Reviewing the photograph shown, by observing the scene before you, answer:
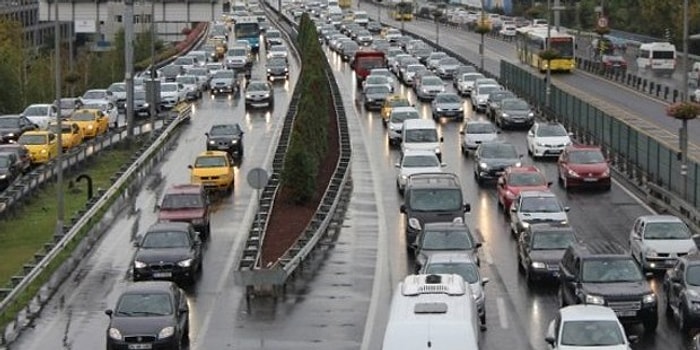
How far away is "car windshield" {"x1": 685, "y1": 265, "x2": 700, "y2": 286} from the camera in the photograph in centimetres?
3188

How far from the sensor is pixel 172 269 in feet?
124

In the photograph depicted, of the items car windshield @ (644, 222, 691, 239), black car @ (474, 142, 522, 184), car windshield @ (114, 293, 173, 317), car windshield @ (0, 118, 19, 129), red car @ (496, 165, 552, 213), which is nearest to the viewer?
car windshield @ (114, 293, 173, 317)

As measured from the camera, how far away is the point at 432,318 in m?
25.0

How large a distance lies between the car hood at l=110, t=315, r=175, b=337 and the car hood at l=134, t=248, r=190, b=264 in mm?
7211

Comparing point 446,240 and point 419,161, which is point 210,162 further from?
point 446,240

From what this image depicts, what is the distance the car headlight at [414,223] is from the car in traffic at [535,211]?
2.75 metres

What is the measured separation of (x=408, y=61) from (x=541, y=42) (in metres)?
10.2

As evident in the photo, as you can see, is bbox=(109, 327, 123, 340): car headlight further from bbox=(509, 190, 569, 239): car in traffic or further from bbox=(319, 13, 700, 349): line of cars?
bbox=(509, 190, 569, 239): car in traffic

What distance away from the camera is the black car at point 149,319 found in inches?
1182

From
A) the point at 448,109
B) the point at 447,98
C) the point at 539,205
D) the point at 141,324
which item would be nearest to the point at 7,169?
the point at 539,205

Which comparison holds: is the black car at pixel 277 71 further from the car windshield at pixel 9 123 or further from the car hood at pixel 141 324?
the car hood at pixel 141 324

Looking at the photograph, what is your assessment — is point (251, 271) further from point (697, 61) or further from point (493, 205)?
point (697, 61)

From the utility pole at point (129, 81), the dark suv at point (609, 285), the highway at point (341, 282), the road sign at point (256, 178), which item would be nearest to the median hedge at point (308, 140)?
the highway at point (341, 282)

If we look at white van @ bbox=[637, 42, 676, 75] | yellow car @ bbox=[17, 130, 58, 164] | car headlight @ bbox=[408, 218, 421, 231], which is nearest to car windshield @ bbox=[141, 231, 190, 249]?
car headlight @ bbox=[408, 218, 421, 231]
